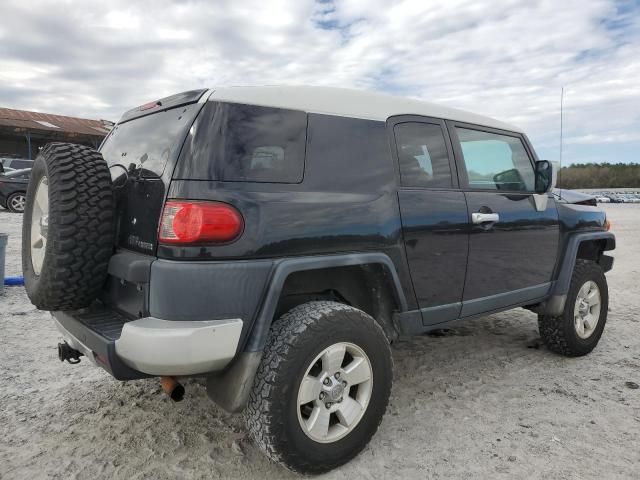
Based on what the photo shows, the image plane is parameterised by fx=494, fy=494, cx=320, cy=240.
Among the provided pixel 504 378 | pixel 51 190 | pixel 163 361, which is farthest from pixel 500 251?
pixel 51 190

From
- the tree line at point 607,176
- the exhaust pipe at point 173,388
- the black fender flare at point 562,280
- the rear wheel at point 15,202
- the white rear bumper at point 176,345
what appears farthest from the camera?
the tree line at point 607,176

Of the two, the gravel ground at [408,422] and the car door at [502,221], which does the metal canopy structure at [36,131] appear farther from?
the car door at [502,221]

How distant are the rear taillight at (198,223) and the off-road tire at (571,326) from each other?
300cm

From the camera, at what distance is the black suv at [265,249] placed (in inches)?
82.3

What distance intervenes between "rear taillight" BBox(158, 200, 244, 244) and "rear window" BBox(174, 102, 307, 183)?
13 centimetres

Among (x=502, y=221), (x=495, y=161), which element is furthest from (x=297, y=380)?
(x=495, y=161)

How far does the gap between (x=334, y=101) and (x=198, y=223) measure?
1044 mm

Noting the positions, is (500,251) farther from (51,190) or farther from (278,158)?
(51,190)

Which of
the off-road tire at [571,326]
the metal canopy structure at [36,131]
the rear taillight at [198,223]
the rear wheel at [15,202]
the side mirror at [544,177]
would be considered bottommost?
the rear wheel at [15,202]

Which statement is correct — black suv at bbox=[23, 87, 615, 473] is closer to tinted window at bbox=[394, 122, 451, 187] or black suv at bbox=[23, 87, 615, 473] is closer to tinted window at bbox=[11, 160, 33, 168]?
tinted window at bbox=[394, 122, 451, 187]

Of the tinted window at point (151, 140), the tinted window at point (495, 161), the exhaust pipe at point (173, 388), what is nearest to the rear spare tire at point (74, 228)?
the tinted window at point (151, 140)

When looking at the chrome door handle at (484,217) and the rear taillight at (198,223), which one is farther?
the chrome door handle at (484,217)

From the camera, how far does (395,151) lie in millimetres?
2828

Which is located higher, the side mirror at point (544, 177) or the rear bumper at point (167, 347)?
the side mirror at point (544, 177)
